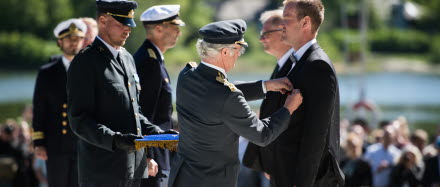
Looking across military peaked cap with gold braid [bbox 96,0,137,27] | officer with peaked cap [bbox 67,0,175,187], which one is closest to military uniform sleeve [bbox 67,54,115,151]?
officer with peaked cap [bbox 67,0,175,187]

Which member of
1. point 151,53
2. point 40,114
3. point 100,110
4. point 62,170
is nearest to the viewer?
point 100,110

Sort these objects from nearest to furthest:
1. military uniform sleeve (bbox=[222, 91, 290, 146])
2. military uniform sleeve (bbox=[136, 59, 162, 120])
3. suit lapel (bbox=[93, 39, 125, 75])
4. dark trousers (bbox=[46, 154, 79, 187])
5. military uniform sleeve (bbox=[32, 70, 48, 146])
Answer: military uniform sleeve (bbox=[222, 91, 290, 146]) < suit lapel (bbox=[93, 39, 125, 75]) < military uniform sleeve (bbox=[136, 59, 162, 120]) < dark trousers (bbox=[46, 154, 79, 187]) < military uniform sleeve (bbox=[32, 70, 48, 146])

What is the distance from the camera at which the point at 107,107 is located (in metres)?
3.95

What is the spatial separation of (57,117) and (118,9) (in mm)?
1612

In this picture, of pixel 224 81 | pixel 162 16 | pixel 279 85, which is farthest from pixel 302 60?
pixel 162 16

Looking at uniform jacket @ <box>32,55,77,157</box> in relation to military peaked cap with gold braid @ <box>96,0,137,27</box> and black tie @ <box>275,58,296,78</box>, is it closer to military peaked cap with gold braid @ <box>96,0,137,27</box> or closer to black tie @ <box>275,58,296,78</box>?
military peaked cap with gold braid @ <box>96,0,137,27</box>

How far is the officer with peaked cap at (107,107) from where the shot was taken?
151 inches

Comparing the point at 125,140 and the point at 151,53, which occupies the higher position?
the point at 151,53

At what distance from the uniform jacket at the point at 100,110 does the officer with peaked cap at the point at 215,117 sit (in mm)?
408

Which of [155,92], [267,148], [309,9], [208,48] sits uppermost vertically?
[309,9]

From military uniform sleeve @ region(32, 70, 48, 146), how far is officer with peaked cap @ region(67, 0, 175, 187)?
1412 mm

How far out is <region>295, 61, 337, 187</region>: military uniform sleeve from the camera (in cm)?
372

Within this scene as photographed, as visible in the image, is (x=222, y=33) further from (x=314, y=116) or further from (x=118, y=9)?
(x=118, y=9)

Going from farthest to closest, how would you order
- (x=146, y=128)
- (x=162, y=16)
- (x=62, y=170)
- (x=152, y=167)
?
(x=62, y=170)
(x=162, y=16)
(x=152, y=167)
(x=146, y=128)
